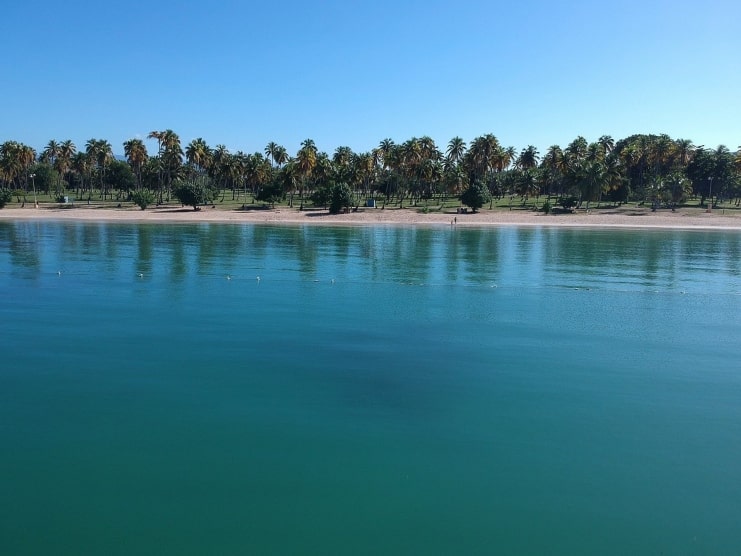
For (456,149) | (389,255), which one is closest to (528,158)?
(456,149)

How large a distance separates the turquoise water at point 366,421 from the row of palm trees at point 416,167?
75092mm

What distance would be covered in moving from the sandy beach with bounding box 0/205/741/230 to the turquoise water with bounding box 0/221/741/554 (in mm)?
59143

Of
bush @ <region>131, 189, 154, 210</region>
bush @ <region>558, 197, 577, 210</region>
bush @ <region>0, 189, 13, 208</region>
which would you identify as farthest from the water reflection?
bush @ <region>558, 197, 577, 210</region>

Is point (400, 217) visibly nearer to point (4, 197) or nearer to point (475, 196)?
Result: point (475, 196)

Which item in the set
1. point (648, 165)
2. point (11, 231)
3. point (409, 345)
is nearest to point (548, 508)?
point (409, 345)

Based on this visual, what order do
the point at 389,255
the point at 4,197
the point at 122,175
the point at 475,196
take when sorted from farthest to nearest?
the point at 122,175 < the point at 475,196 < the point at 4,197 < the point at 389,255

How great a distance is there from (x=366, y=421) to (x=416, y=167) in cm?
9796

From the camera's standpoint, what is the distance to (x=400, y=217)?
314 feet

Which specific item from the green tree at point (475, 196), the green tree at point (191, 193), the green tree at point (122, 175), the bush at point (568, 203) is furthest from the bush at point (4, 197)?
the bush at point (568, 203)

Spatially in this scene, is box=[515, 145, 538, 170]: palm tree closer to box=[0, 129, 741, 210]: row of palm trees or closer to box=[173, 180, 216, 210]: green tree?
box=[0, 129, 741, 210]: row of palm trees

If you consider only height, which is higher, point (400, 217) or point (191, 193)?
point (191, 193)

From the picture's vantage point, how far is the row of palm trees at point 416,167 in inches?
4129

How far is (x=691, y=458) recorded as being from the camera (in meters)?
13.3

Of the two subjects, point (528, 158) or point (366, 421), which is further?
point (528, 158)
